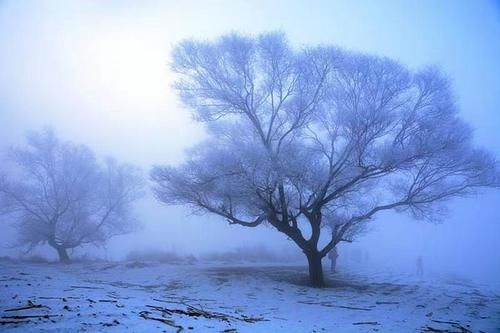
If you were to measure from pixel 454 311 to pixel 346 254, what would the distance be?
99.2 feet

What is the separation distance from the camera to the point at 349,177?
1459 cm

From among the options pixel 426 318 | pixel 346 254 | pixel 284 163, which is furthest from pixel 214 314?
pixel 346 254

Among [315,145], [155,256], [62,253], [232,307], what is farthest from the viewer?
[155,256]

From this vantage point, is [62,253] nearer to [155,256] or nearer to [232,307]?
[155,256]

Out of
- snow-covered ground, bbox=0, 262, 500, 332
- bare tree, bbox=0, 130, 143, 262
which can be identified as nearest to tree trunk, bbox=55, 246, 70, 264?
bare tree, bbox=0, 130, 143, 262

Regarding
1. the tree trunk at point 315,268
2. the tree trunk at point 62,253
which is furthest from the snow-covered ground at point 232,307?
the tree trunk at point 62,253

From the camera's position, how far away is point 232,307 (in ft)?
28.9

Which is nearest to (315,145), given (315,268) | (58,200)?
(315,268)

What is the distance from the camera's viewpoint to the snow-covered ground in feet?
18.1

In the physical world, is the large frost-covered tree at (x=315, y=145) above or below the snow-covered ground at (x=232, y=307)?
above

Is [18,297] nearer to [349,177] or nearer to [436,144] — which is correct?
[349,177]

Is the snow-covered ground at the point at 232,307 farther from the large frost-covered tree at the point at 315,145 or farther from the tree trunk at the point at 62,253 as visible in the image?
the tree trunk at the point at 62,253

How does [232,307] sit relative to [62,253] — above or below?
below

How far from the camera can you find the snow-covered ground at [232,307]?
551 centimetres
